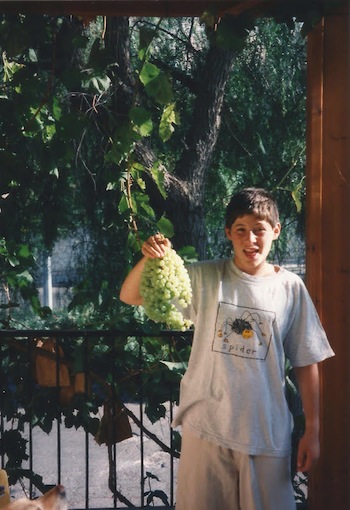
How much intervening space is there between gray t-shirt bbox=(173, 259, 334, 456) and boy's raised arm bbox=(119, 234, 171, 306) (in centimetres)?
17

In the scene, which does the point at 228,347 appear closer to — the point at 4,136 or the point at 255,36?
the point at 4,136

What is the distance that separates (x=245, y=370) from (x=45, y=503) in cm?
65

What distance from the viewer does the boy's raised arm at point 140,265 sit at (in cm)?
197

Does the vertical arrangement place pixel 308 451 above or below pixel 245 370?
below

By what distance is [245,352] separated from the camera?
199 centimetres

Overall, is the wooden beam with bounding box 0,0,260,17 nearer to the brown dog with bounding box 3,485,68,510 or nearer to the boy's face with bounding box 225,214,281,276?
the boy's face with bounding box 225,214,281,276

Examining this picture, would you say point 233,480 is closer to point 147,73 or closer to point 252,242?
point 252,242

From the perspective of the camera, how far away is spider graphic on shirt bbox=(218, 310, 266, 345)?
2.01 metres

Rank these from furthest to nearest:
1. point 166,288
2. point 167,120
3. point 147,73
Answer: point 167,120, point 147,73, point 166,288

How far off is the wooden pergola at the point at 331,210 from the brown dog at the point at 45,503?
3.25 ft

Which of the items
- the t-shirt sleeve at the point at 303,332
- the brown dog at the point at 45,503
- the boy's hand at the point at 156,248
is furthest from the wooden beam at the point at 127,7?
the brown dog at the point at 45,503

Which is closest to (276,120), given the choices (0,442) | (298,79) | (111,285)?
(298,79)

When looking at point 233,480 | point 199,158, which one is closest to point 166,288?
point 233,480

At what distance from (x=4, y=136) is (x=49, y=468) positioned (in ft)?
12.5
